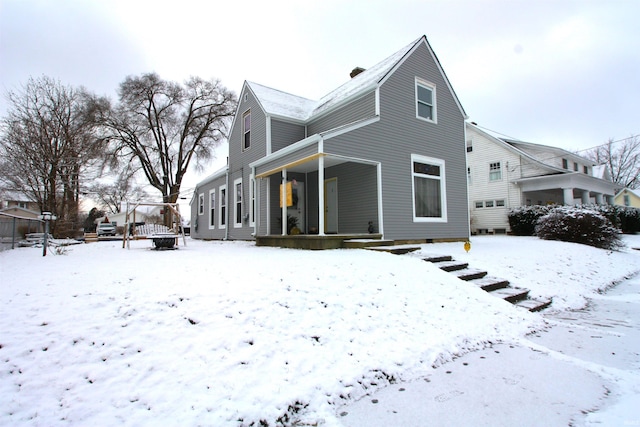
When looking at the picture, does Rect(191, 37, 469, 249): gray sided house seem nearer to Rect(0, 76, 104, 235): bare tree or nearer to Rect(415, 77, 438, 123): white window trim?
Rect(415, 77, 438, 123): white window trim

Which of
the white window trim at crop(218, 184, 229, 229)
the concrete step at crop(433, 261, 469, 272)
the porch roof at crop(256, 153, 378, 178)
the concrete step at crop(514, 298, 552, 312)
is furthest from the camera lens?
the white window trim at crop(218, 184, 229, 229)

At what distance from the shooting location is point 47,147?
16.6 m

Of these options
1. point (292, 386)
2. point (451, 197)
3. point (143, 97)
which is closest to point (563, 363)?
point (292, 386)

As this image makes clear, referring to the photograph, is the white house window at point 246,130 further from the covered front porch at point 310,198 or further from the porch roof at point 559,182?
the porch roof at point 559,182

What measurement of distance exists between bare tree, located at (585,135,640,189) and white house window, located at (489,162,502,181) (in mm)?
24697

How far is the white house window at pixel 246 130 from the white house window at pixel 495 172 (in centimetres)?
1597

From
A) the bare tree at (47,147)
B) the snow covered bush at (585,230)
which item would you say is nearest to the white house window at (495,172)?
the snow covered bush at (585,230)

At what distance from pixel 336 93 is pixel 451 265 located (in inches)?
358

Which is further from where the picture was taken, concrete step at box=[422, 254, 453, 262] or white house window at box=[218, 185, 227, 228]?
white house window at box=[218, 185, 227, 228]

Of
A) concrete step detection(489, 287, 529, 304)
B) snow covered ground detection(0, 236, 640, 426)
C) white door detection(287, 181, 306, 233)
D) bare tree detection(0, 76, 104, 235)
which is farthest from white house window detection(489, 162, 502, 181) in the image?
bare tree detection(0, 76, 104, 235)

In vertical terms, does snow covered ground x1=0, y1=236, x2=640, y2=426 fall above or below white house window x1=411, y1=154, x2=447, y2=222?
below

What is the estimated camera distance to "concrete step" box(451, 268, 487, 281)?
6220 mm

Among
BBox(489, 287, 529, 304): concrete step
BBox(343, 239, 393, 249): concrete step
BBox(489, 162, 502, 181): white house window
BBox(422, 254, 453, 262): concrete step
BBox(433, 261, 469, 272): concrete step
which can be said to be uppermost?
BBox(489, 162, 502, 181): white house window

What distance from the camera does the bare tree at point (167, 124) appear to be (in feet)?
81.3
